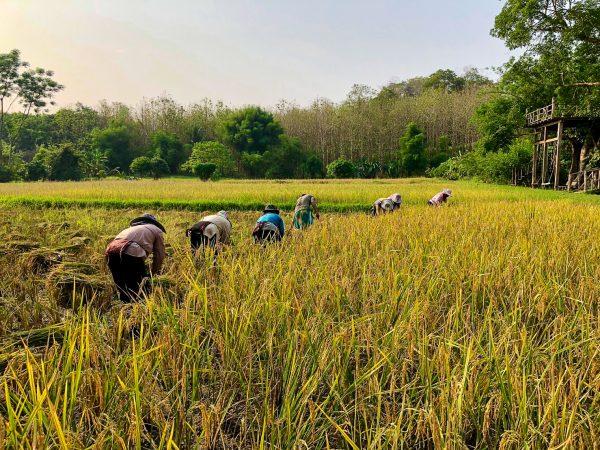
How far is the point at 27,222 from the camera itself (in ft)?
25.5

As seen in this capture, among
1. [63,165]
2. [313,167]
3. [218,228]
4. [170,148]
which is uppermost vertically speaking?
[170,148]

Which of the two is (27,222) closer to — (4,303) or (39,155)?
(4,303)

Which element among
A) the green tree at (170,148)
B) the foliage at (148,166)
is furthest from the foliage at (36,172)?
the green tree at (170,148)

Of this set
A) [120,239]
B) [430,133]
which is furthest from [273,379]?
[430,133]

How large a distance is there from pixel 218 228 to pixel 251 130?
31305 mm

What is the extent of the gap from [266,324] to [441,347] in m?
0.96

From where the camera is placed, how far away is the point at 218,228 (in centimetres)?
437

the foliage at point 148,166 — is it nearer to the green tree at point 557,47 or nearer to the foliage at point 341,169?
the foliage at point 341,169

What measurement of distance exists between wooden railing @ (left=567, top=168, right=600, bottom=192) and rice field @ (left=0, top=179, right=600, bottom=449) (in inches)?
451

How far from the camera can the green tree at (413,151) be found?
104 feet

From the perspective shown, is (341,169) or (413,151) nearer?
(341,169)

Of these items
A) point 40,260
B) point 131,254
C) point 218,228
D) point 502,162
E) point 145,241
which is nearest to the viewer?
point 131,254

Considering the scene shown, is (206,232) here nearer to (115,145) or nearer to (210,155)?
(210,155)

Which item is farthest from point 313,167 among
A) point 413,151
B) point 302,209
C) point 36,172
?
point 302,209
